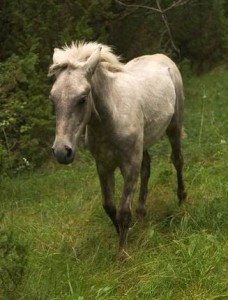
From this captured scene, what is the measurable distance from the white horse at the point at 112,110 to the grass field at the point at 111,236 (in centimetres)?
32

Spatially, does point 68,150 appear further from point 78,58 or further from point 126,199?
point 126,199

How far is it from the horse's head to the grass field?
2.37 ft

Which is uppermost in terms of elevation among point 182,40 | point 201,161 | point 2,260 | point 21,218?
point 2,260

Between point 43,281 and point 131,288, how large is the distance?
0.69 meters

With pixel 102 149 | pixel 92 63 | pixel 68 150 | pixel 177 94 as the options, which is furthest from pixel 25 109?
pixel 68 150

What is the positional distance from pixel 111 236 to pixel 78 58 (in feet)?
6.43

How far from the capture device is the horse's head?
4051mm

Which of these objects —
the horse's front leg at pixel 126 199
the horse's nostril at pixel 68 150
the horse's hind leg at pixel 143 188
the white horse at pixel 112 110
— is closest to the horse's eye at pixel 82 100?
the white horse at pixel 112 110

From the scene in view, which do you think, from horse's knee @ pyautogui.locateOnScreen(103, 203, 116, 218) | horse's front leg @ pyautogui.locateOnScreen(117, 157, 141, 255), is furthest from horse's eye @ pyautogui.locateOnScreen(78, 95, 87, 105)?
horse's knee @ pyautogui.locateOnScreen(103, 203, 116, 218)

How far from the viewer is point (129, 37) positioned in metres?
11.1

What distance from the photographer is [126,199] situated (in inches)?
197

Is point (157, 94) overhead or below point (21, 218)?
overhead

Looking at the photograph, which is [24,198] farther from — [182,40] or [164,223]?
[182,40]

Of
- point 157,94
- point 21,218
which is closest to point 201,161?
point 157,94
